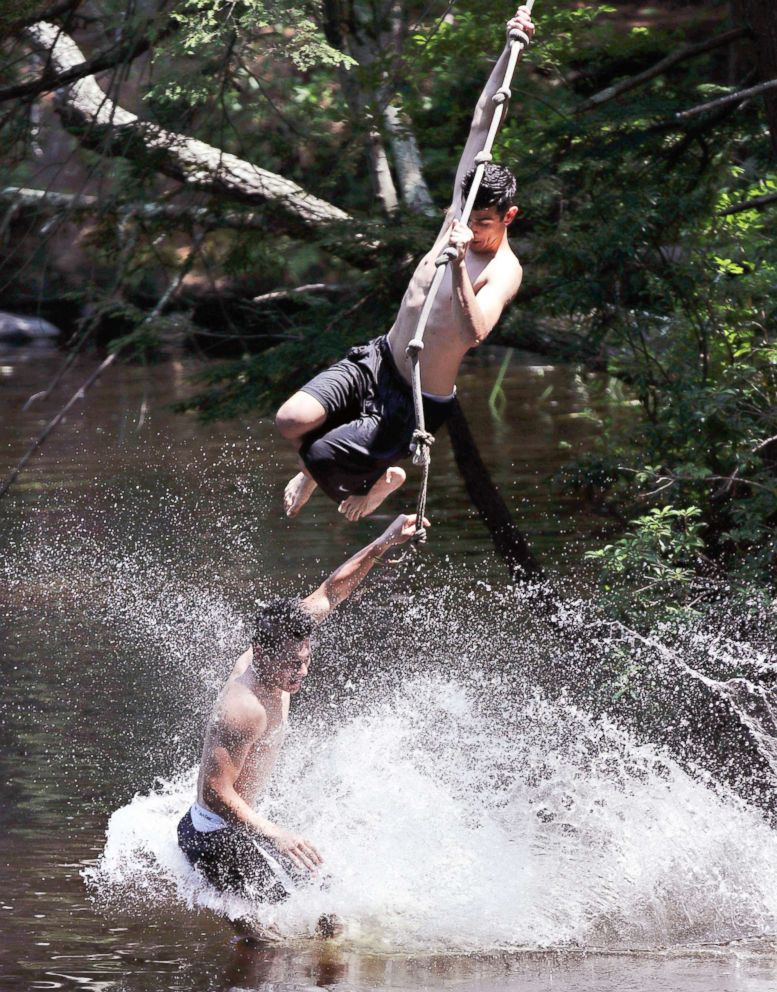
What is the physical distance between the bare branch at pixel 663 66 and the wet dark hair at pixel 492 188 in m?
3.75

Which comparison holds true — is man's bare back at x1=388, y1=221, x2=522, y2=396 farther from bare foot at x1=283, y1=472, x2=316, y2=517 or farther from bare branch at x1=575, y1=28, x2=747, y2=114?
bare branch at x1=575, y1=28, x2=747, y2=114

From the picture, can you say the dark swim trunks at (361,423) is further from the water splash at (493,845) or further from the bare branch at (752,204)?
the bare branch at (752,204)

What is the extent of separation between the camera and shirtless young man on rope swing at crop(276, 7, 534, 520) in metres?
6.04

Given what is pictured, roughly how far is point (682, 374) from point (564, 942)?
4853mm

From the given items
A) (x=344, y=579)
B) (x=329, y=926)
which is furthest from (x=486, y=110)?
(x=329, y=926)

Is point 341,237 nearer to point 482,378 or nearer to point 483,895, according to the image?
point 483,895

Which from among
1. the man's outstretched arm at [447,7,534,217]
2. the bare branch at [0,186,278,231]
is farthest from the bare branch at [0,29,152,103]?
the man's outstretched arm at [447,7,534,217]

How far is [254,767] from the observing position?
20.2 ft

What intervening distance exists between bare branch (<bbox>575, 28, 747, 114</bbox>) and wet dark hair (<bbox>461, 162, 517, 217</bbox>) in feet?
12.3

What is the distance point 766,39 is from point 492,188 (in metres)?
3.61

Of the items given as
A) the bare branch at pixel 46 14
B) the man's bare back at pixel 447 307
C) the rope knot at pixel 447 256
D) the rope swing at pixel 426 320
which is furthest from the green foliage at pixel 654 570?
the bare branch at pixel 46 14

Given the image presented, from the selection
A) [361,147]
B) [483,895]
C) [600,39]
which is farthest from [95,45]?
[483,895]

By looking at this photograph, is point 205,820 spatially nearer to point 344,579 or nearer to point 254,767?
point 254,767

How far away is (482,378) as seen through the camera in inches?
857
